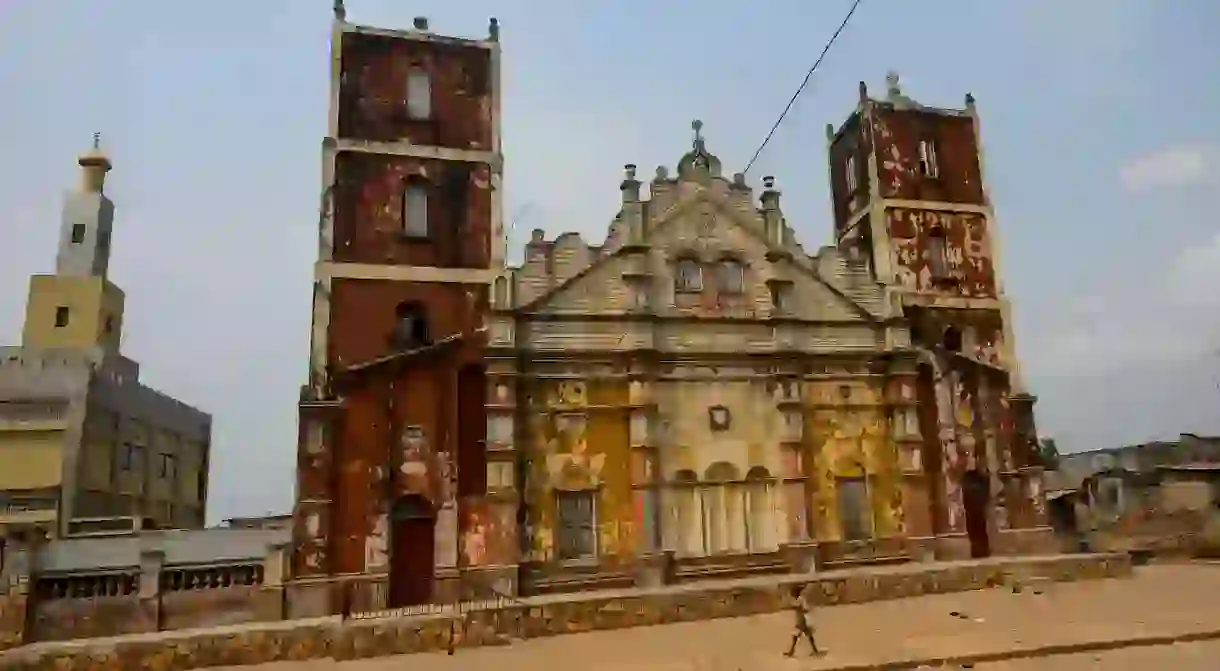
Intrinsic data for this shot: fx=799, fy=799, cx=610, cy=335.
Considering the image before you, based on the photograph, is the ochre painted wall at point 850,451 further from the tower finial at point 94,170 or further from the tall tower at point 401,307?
the tower finial at point 94,170

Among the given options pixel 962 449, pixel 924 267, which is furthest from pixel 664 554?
pixel 924 267

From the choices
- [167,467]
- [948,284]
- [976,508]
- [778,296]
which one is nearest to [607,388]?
[778,296]

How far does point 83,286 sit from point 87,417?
8982mm

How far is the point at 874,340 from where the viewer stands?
22453 mm

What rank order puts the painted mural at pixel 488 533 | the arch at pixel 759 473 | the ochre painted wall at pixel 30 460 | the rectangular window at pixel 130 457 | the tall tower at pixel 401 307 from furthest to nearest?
the rectangular window at pixel 130 457
the ochre painted wall at pixel 30 460
the arch at pixel 759 473
the painted mural at pixel 488 533
the tall tower at pixel 401 307

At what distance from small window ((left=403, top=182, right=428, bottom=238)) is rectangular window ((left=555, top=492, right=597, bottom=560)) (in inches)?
307

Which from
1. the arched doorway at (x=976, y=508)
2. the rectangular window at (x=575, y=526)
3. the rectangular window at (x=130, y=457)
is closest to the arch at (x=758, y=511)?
the rectangular window at (x=575, y=526)

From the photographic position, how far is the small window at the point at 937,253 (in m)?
25.0

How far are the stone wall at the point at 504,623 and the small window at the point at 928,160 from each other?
41.5 ft

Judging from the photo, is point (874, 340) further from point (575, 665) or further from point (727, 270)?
point (575, 665)

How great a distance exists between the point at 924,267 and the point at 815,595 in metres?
12.0

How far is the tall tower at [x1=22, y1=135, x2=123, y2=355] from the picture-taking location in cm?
3503

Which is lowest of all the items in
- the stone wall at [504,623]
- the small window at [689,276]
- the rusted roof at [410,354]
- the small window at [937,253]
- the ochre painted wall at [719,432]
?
the stone wall at [504,623]

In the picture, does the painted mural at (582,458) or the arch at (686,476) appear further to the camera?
the arch at (686,476)
